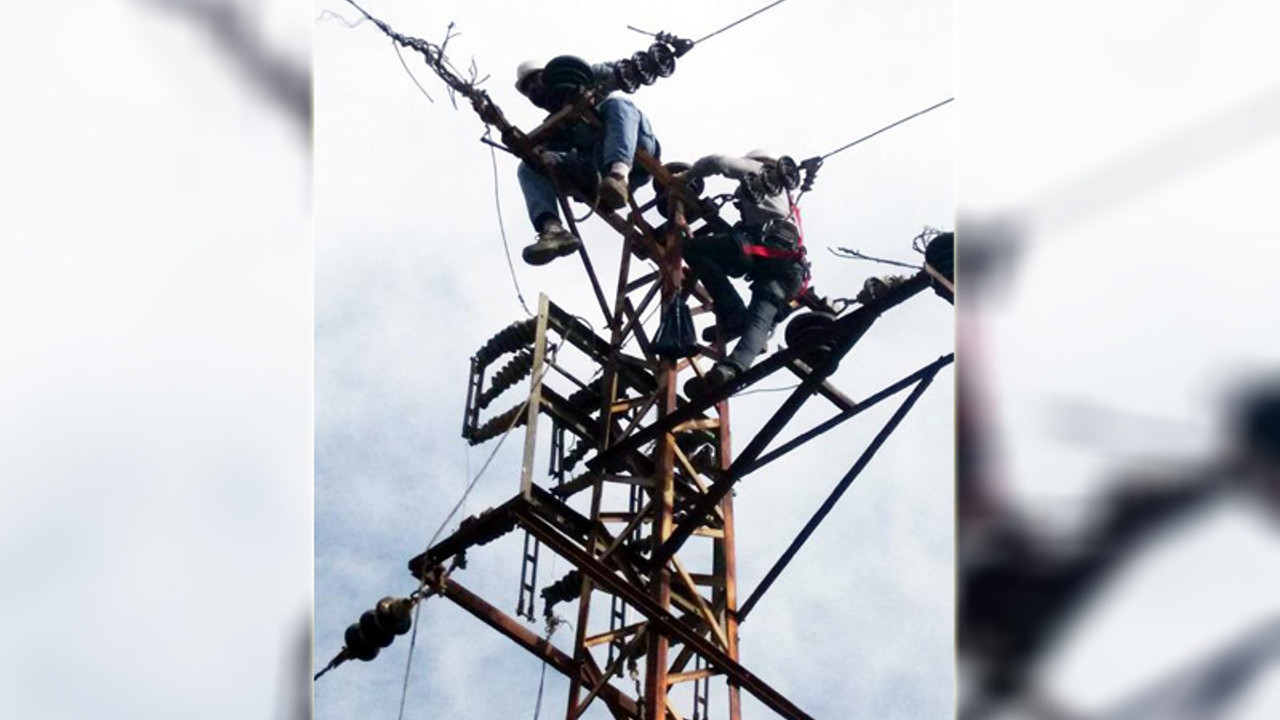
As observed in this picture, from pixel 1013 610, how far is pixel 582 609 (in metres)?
9.97

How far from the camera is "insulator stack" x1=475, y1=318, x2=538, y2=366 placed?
11.7 metres

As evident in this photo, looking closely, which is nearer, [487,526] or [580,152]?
[487,526]

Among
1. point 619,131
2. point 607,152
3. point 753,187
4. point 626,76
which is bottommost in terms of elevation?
point 753,187

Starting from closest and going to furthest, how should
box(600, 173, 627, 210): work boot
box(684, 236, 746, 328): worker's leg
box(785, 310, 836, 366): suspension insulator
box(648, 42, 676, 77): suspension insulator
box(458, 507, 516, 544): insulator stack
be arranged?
box(458, 507, 516, 544): insulator stack, box(785, 310, 836, 366): suspension insulator, box(600, 173, 627, 210): work boot, box(684, 236, 746, 328): worker's leg, box(648, 42, 676, 77): suspension insulator

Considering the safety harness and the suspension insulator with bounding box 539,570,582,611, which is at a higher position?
the safety harness

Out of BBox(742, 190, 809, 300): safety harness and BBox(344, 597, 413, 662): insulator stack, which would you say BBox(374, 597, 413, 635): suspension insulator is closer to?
BBox(344, 597, 413, 662): insulator stack

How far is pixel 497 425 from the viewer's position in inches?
460

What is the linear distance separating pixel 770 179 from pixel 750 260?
66 centimetres

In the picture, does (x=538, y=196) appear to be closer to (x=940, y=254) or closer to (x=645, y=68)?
(x=645, y=68)

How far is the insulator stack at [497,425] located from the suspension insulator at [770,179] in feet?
8.64

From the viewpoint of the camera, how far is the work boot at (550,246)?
38.9ft

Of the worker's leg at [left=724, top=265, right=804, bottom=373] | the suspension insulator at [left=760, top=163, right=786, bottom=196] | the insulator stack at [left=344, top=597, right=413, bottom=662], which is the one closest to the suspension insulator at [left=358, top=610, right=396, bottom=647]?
the insulator stack at [left=344, top=597, right=413, bottom=662]

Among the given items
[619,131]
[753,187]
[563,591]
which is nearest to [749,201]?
[753,187]

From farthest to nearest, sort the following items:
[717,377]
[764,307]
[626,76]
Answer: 1. [626,76]
2. [764,307]
3. [717,377]
